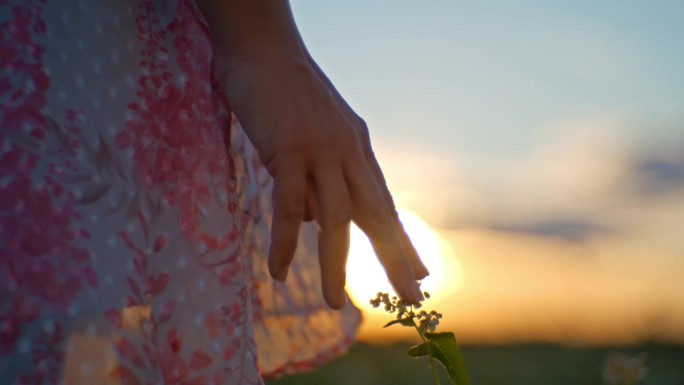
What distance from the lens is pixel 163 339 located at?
109 centimetres

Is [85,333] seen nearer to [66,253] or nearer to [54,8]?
[66,253]

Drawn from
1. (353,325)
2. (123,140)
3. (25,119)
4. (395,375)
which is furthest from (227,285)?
(395,375)

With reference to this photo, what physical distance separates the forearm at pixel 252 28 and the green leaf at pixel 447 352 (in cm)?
57

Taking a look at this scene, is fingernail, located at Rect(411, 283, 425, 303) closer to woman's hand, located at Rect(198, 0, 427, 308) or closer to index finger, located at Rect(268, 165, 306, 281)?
woman's hand, located at Rect(198, 0, 427, 308)

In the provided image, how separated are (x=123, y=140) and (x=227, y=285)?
246 mm

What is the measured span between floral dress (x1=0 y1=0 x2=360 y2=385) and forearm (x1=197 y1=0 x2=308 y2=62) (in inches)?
4.3

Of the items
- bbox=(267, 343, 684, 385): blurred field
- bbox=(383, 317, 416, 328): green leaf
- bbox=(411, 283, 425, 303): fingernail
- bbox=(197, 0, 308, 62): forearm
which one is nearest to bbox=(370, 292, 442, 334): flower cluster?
bbox=(383, 317, 416, 328): green leaf

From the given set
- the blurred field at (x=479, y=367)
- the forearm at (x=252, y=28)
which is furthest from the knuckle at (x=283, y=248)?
the blurred field at (x=479, y=367)

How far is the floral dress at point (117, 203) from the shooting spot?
0.92 meters

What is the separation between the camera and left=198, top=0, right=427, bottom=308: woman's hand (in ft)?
3.59

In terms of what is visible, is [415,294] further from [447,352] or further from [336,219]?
[447,352]

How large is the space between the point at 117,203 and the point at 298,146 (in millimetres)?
233

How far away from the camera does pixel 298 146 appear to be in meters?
1.10

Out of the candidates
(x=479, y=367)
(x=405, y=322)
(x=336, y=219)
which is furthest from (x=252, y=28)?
(x=479, y=367)
